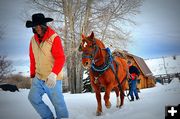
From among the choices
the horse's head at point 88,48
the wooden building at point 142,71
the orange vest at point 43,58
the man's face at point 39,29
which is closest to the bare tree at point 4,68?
the orange vest at point 43,58

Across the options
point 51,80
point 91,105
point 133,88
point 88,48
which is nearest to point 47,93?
point 51,80

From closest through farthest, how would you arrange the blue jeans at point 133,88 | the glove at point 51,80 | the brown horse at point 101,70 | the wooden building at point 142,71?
the glove at point 51,80
the brown horse at point 101,70
the wooden building at point 142,71
the blue jeans at point 133,88

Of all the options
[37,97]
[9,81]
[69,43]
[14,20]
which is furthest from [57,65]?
[14,20]

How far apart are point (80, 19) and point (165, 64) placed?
90cm

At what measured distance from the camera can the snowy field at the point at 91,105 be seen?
2.12m

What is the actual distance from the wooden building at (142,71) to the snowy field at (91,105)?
0.08m

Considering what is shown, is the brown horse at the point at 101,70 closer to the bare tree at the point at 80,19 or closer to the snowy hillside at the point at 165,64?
the bare tree at the point at 80,19

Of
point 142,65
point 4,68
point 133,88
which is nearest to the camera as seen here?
point 4,68

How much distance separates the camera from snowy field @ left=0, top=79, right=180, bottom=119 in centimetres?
212

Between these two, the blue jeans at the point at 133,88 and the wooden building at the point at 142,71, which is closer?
the wooden building at the point at 142,71

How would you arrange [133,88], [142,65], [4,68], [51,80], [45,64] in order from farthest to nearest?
1. [133,88]
2. [142,65]
3. [4,68]
4. [45,64]
5. [51,80]

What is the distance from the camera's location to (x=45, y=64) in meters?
1.88

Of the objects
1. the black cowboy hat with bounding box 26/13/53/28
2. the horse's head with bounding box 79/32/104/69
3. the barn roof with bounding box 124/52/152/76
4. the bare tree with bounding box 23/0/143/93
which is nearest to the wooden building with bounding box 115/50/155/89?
the barn roof with bounding box 124/52/152/76

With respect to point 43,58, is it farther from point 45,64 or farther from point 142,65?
point 142,65
